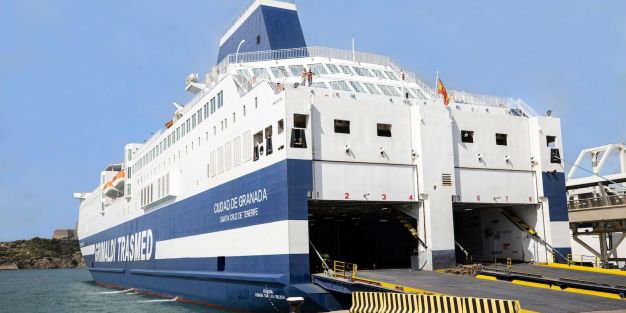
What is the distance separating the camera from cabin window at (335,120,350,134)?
18.8 metres

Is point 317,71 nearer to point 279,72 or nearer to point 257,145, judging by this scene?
point 279,72

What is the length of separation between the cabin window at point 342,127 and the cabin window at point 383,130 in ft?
3.54

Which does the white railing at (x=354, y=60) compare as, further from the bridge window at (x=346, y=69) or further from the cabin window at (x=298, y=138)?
the cabin window at (x=298, y=138)

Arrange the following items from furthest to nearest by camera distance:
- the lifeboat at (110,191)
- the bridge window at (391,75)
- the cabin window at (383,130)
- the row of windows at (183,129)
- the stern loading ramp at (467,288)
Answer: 1. the lifeboat at (110,191)
2. the bridge window at (391,75)
3. the row of windows at (183,129)
4. the cabin window at (383,130)
5. the stern loading ramp at (467,288)

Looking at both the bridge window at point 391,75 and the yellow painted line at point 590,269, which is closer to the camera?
the yellow painted line at point 590,269

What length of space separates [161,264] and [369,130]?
15509mm

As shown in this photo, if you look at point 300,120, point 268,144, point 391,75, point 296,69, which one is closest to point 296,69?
point 296,69

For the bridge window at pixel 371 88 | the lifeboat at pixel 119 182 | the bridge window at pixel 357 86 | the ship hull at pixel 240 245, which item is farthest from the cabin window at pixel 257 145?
the lifeboat at pixel 119 182

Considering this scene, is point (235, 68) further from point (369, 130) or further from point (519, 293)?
point (519, 293)

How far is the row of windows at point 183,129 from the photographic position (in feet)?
76.4

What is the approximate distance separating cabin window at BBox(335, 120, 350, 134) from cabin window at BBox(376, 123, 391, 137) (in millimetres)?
1078

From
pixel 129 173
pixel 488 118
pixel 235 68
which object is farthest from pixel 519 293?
pixel 129 173

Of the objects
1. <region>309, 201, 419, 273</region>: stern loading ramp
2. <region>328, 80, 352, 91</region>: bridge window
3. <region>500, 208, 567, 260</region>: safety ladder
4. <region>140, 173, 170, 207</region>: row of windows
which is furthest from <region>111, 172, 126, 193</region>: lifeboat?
<region>500, 208, 567, 260</region>: safety ladder

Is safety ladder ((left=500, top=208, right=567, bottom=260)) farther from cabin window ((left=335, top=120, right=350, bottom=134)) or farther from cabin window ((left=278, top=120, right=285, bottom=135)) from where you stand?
cabin window ((left=278, top=120, right=285, bottom=135))
